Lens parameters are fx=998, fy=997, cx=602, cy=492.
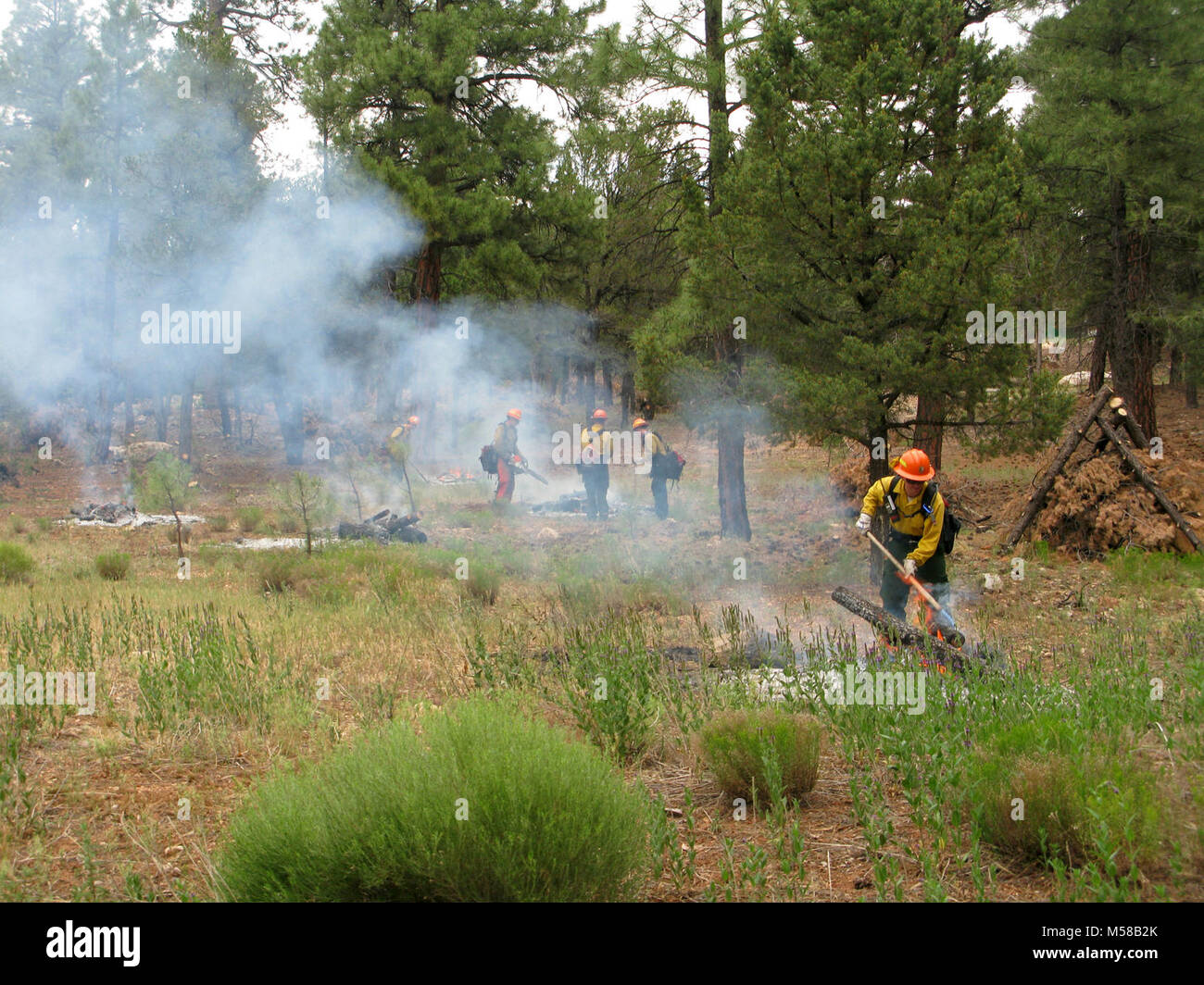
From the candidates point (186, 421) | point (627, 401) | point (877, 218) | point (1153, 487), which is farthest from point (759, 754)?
point (627, 401)

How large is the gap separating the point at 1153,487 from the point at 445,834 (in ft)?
36.0

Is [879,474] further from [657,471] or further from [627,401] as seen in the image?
[627,401]

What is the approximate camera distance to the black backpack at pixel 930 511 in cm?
807

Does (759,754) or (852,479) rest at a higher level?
(852,479)

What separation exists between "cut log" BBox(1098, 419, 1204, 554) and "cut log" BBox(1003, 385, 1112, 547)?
0.21 metres

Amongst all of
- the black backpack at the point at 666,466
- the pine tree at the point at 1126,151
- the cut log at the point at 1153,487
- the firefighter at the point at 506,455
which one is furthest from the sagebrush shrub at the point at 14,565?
the pine tree at the point at 1126,151

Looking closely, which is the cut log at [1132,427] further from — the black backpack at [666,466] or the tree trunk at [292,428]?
the tree trunk at [292,428]

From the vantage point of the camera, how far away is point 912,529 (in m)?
8.27

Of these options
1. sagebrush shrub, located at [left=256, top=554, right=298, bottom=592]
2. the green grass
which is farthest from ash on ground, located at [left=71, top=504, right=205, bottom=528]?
the green grass

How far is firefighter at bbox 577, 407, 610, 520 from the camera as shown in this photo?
17422 mm

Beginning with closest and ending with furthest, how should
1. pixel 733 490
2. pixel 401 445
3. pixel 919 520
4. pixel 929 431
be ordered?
1. pixel 919 520
2. pixel 929 431
3. pixel 733 490
4. pixel 401 445

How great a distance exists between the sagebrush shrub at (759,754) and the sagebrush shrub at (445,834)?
103 centimetres

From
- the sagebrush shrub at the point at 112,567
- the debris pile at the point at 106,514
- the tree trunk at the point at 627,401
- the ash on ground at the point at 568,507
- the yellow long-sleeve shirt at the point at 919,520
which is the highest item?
the tree trunk at the point at 627,401
